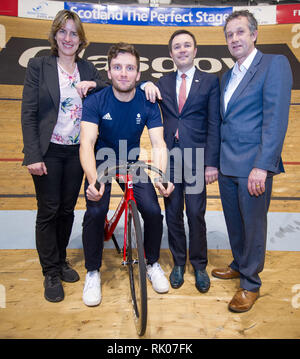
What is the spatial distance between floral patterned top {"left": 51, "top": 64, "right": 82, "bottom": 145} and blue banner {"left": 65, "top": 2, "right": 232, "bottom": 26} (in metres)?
8.03

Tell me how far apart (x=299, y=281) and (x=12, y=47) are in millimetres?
8492

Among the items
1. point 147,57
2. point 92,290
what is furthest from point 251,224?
point 147,57

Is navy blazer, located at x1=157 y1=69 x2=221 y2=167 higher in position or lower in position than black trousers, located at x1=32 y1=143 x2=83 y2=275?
higher

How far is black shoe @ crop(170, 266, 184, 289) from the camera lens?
213 centimetres

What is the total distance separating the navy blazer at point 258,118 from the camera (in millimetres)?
1707

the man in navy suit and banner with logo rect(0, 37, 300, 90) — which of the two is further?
banner with logo rect(0, 37, 300, 90)

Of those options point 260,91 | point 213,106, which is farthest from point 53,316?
point 260,91

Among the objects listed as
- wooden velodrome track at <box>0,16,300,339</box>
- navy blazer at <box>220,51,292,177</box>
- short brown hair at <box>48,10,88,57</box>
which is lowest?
wooden velodrome track at <box>0,16,300,339</box>

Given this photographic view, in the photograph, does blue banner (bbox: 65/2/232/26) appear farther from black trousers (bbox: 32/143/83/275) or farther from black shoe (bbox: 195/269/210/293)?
black shoe (bbox: 195/269/210/293)

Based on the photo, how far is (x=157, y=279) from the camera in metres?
2.09

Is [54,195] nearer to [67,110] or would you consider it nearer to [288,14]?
[67,110]

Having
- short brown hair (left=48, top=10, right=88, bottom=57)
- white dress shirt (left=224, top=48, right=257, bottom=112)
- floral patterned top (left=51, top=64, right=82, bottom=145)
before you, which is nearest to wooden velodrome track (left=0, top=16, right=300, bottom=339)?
floral patterned top (left=51, top=64, right=82, bottom=145)

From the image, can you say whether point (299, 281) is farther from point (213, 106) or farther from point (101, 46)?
point (101, 46)

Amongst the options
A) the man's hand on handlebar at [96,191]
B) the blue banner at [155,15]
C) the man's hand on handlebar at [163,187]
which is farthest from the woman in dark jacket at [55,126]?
the blue banner at [155,15]
